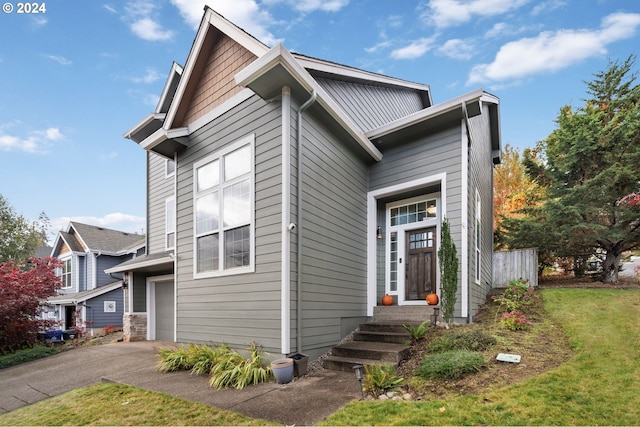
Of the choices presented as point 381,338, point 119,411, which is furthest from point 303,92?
point 119,411

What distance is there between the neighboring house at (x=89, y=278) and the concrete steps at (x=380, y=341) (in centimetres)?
1359

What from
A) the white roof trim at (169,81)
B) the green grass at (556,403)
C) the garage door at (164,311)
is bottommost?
the garage door at (164,311)

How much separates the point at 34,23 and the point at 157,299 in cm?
915

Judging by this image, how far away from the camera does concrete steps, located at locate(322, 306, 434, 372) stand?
18.2 ft

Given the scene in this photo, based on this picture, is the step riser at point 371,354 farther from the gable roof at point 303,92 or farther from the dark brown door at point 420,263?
the gable roof at point 303,92

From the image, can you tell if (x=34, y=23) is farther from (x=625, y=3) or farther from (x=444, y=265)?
(x=625, y=3)

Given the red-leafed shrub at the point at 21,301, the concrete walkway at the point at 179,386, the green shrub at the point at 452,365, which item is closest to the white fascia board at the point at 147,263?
the red-leafed shrub at the point at 21,301

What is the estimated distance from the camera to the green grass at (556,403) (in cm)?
332

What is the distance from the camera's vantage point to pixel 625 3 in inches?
296

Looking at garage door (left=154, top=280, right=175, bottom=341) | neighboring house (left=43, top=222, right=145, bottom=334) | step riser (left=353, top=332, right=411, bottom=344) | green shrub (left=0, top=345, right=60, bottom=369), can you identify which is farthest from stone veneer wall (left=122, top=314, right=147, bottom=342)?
step riser (left=353, top=332, right=411, bottom=344)

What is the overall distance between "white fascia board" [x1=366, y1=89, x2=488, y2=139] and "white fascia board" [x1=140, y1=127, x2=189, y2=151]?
4.28 m

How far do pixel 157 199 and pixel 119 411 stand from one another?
9.71 metres

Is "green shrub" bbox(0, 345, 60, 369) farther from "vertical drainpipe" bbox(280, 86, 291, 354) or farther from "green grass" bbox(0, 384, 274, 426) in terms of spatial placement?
"vertical drainpipe" bbox(280, 86, 291, 354)

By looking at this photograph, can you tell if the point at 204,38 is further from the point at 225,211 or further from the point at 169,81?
the point at 169,81
